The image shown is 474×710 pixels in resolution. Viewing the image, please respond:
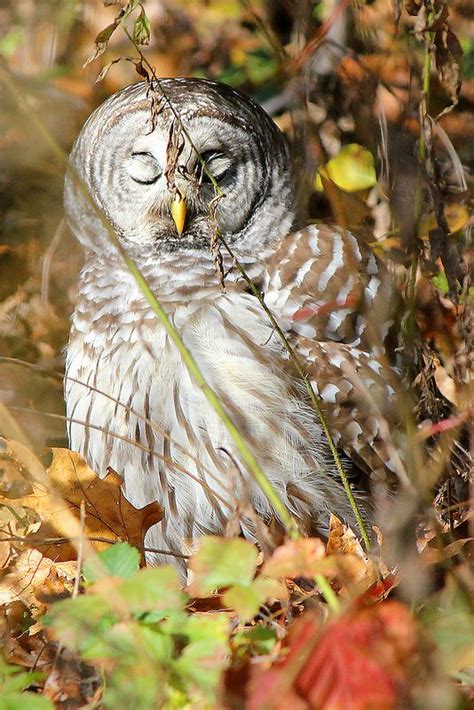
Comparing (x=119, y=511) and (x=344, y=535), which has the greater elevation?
(x=119, y=511)

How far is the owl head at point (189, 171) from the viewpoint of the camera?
128 inches

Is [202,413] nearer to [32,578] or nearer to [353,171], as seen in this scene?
[32,578]

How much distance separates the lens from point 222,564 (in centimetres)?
176

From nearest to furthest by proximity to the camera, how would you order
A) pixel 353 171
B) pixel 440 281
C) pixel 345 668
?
1. pixel 345 668
2. pixel 440 281
3. pixel 353 171

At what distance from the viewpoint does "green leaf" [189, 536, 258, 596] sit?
1.73m

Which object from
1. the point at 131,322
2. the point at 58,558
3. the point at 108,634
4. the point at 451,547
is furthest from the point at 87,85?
the point at 108,634

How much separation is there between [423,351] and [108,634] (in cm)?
157

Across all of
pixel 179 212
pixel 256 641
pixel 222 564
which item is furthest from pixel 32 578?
pixel 179 212

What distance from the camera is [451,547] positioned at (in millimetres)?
2406

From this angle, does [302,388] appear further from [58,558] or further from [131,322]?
[58,558]

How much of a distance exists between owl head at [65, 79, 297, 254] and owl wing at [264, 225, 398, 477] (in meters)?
0.18

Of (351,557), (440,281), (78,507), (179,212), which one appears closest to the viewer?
(351,557)

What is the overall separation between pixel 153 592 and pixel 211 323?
4.74 ft

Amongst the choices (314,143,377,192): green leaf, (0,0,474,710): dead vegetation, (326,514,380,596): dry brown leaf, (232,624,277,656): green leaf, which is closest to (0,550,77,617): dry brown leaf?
(0,0,474,710): dead vegetation
